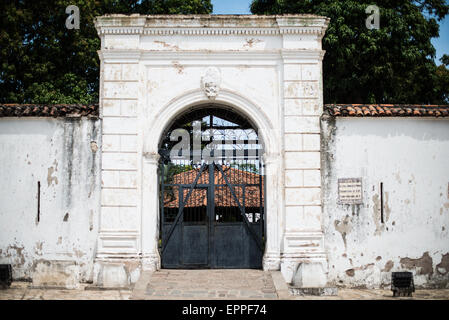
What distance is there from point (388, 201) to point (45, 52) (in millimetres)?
13461

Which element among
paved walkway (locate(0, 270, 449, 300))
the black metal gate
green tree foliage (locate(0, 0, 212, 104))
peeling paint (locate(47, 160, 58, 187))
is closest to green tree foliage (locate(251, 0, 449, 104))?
green tree foliage (locate(0, 0, 212, 104))

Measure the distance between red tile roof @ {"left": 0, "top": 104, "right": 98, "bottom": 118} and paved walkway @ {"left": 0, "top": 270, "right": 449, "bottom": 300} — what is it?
3.24 meters

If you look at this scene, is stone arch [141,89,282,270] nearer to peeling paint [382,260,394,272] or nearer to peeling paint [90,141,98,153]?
peeling paint [90,141,98,153]

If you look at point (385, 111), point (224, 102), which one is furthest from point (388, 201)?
point (224, 102)

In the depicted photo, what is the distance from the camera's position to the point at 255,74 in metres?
8.99

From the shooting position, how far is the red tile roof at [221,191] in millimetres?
9336

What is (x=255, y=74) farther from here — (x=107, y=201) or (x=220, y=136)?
(x=107, y=201)

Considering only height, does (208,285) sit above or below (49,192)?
below

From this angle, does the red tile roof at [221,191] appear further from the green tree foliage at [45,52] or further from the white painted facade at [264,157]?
the green tree foliage at [45,52]

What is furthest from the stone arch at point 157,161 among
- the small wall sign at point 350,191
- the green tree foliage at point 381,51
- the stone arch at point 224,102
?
the green tree foliage at point 381,51

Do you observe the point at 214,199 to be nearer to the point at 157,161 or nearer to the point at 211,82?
the point at 157,161

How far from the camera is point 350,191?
29.1ft

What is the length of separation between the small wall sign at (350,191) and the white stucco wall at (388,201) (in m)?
0.08

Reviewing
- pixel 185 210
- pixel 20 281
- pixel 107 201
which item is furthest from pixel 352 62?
pixel 20 281
